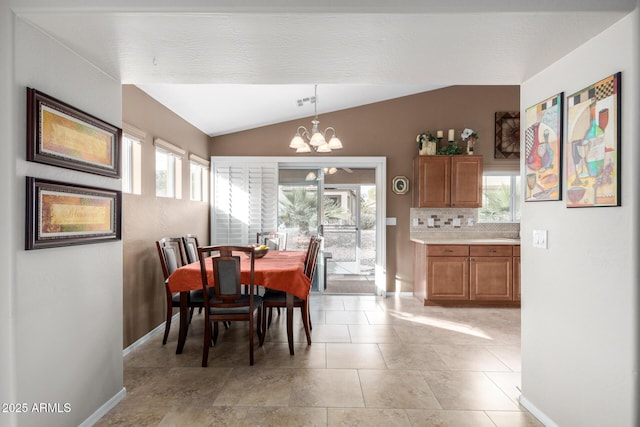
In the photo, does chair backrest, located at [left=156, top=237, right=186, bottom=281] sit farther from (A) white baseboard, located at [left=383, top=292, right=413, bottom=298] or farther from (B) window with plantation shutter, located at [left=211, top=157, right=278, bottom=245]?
(A) white baseboard, located at [left=383, top=292, right=413, bottom=298]

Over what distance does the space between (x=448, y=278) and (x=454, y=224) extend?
1.00 metres

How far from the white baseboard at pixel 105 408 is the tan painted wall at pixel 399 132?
12.3ft

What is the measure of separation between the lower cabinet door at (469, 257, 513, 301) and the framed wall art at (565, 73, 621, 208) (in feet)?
A: 9.88

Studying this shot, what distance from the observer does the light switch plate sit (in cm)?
213

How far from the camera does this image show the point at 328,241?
6156 mm

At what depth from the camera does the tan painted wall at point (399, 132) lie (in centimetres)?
534

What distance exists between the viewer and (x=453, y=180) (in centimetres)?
500

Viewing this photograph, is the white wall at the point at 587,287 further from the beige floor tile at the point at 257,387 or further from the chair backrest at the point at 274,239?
the chair backrest at the point at 274,239

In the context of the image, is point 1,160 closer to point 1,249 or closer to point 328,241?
point 1,249

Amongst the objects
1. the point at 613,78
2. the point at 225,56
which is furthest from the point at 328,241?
the point at 613,78

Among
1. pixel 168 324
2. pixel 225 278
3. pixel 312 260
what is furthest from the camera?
pixel 312 260

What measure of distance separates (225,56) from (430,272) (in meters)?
3.85

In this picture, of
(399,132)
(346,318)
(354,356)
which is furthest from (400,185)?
(354,356)

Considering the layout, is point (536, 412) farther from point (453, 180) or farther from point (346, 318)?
point (453, 180)
